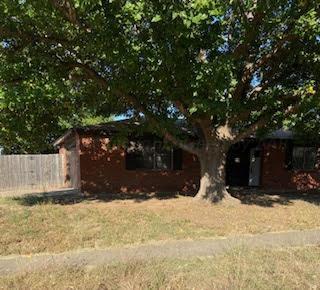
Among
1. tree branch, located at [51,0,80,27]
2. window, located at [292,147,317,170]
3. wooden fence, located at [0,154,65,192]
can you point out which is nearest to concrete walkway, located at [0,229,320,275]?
tree branch, located at [51,0,80,27]

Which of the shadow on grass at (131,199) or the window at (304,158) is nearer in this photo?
the shadow on grass at (131,199)

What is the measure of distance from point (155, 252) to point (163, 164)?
1102 centimetres

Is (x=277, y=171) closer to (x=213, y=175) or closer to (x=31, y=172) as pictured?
(x=213, y=175)

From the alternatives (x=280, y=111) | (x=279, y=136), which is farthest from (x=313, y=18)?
(x=279, y=136)

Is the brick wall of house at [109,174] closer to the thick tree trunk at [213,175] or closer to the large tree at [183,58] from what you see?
the large tree at [183,58]

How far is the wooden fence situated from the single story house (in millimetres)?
703

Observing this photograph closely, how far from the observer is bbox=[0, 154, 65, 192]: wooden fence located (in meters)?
21.9

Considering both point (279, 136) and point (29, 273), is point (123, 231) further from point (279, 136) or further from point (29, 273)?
point (279, 136)

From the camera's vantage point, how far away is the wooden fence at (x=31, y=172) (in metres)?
21.9

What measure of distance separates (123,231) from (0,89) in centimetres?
481

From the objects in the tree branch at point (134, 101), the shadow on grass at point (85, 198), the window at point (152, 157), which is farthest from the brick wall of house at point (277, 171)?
the tree branch at point (134, 101)

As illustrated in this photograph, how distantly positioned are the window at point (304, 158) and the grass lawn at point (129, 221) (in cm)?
716

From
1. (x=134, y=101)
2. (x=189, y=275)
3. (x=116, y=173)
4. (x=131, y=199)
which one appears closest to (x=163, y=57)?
(x=134, y=101)

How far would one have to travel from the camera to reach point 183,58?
35.5ft
